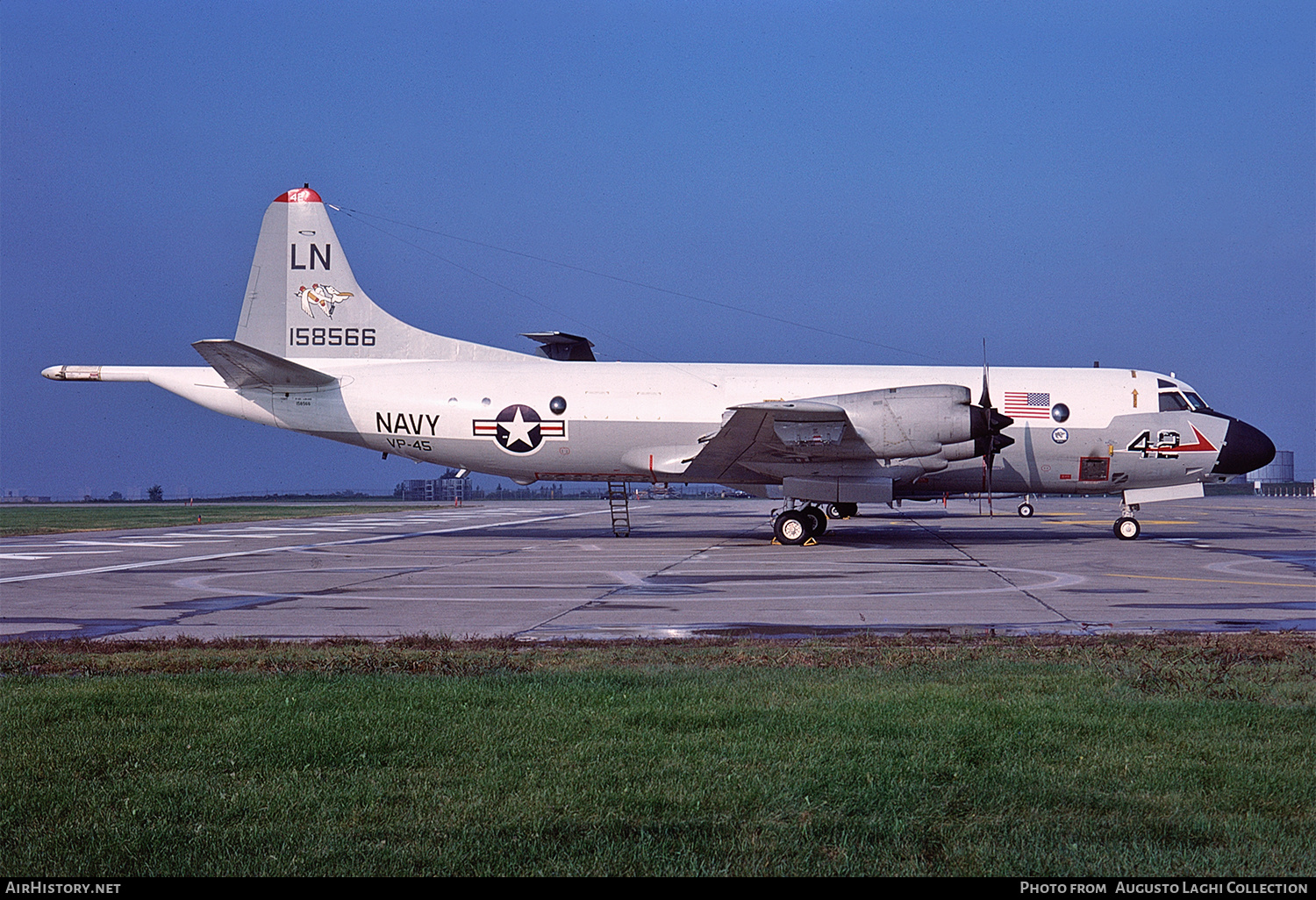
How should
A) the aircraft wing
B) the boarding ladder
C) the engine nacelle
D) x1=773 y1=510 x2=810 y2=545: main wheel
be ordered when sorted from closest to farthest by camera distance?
the aircraft wing, the engine nacelle, x1=773 y1=510 x2=810 y2=545: main wheel, the boarding ladder

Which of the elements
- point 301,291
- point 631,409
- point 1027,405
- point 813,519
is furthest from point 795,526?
point 301,291

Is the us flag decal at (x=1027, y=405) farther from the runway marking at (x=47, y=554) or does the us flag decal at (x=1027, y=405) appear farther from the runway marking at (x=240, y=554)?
the runway marking at (x=47, y=554)

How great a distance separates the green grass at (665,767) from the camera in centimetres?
413

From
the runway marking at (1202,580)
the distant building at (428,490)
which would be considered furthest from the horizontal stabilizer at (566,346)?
the distant building at (428,490)

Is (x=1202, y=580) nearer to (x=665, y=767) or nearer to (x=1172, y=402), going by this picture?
(x=1172, y=402)

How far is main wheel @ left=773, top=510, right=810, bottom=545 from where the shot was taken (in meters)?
23.5

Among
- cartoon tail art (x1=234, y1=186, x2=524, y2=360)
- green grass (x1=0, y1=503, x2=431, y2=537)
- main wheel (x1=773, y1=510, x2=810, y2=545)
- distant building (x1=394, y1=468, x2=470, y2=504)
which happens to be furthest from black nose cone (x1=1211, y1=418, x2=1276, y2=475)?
distant building (x1=394, y1=468, x2=470, y2=504)

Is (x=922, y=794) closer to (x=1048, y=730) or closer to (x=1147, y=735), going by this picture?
(x=1048, y=730)

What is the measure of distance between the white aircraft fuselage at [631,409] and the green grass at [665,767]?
625 inches

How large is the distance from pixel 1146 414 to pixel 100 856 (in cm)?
2583

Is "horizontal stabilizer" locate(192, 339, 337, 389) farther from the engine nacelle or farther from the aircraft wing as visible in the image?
the engine nacelle

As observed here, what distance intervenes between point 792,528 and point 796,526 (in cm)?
10

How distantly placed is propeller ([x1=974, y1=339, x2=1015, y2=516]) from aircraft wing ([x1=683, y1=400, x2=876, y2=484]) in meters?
2.58

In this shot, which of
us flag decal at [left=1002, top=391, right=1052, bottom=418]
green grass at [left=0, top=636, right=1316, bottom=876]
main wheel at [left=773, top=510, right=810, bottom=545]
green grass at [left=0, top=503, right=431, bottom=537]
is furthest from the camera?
green grass at [left=0, top=503, right=431, bottom=537]
